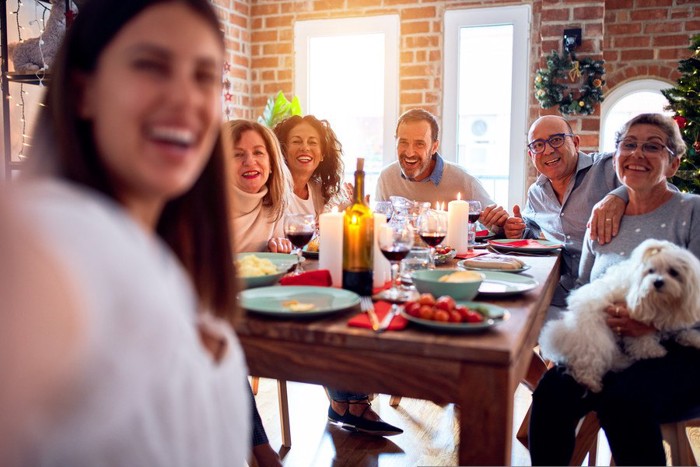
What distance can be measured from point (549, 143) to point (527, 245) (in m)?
0.63

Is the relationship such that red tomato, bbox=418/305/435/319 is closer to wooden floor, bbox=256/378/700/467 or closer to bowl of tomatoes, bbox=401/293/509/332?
bowl of tomatoes, bbox=401/293/509/332

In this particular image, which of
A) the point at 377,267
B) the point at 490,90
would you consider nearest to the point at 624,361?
the point at 377,267

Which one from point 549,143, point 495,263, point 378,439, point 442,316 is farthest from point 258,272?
point 549,143

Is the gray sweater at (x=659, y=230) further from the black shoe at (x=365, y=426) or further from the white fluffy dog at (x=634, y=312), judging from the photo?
the black shoe at (x=365, y=426)

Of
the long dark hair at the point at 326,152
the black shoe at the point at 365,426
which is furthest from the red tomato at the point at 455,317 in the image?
the long dark hair at the point at 326,152

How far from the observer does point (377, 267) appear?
A: 5.14 feet

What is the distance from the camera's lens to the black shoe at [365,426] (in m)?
2.40

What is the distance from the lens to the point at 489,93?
A: 4238 mm

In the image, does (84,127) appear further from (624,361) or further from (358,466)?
(358,466)

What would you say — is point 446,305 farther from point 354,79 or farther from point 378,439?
point 354,79

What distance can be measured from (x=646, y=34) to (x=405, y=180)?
8.97 ft

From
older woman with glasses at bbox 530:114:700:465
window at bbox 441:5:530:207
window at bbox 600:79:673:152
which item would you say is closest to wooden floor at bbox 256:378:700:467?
older woman with glasses at bbox 530:114:700:465

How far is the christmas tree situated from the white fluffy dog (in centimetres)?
188

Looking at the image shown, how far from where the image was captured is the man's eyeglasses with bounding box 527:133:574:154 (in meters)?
2.68
